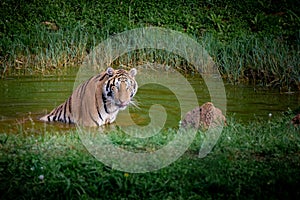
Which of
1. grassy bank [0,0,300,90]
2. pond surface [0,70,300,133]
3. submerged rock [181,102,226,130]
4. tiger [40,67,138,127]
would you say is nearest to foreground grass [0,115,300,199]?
submerged rock [181,102,226,130]

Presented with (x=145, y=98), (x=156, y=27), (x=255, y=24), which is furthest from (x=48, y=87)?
(x=255, y=24)

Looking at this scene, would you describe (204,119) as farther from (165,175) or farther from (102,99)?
(165,175)

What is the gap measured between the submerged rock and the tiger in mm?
1057

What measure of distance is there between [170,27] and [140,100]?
650cm

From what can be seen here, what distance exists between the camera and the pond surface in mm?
9539

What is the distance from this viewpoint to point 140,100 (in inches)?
434

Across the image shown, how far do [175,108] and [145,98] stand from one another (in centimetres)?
103

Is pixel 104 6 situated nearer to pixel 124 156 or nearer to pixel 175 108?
pixel 175 108

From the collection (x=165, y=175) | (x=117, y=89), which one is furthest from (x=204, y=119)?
(x=165, y=175)

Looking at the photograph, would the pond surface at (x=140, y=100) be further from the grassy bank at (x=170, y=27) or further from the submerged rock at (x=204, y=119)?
the submerged rock at (x=204, y=119)

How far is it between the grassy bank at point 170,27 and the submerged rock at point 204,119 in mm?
4048

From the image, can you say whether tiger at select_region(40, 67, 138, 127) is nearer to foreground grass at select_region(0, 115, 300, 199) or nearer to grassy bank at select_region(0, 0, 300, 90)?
foreground grass at select_region(0, 115, 300, 199)

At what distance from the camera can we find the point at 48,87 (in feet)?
39.3

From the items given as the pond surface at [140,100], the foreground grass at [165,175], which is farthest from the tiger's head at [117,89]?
the foreground grass at [165,175]
